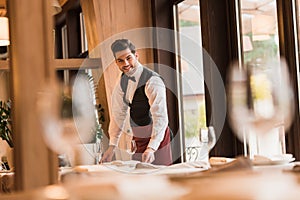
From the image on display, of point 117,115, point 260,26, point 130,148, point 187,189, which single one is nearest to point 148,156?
point 130,148

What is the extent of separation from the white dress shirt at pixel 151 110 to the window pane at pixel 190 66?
31 mm

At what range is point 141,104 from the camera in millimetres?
635

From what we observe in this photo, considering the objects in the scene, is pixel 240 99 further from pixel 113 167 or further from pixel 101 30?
pixel 101 30

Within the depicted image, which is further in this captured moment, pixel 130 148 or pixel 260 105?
pixel 130 148

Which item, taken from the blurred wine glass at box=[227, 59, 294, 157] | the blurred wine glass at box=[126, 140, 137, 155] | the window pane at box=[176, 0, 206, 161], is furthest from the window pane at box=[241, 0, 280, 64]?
the blurred wine glass at box=[227, 59, 294, 157]

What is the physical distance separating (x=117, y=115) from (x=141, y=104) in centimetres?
9

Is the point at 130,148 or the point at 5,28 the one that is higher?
the point at 5,28

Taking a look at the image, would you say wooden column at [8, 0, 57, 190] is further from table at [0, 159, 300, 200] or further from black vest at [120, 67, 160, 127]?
black vest at [120, 67, 160, 127]

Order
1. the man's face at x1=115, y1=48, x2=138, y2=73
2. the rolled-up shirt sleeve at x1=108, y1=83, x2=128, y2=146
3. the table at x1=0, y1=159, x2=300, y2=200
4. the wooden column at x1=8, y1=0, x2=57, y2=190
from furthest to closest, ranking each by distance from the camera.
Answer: the rolled-up shirt sleeve at x1=108, y1=83, x2=128, y2=146 → the man's face at x1=115, y1=48, x2=138, y2=73 → the wooden column at x1=8, y1=0, x2=57, y2=190 → the table at x1=0, y1=159, x2=300, y2=200

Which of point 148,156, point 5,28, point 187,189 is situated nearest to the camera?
point 187,189

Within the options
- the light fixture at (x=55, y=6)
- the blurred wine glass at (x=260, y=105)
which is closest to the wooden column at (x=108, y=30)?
the light fixture at (x=55, y=6)

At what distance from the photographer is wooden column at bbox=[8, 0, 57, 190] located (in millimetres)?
295

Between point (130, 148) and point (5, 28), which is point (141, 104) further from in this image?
point (5, 28)

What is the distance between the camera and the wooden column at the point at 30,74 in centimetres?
29
